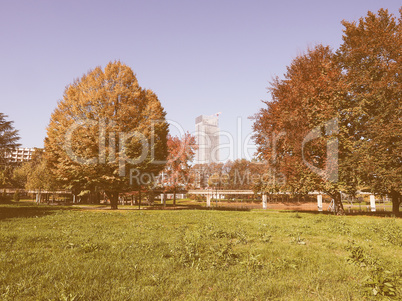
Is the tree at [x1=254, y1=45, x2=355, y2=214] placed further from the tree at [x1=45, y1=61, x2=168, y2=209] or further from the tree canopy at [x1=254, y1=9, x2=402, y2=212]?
the tree at [x1=45, y1=61, x2=168, y2=209]

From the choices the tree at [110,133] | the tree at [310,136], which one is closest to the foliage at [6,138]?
the tree at [110,133]

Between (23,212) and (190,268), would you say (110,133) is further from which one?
(190,268)

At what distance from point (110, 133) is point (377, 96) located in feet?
75.3

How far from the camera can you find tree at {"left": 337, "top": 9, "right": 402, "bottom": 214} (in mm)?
18797

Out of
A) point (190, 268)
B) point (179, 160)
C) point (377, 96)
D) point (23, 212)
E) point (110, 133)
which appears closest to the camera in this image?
point (190, 268)

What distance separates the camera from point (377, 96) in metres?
20.2

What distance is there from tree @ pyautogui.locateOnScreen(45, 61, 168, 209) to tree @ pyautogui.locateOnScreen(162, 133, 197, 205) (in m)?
7.81

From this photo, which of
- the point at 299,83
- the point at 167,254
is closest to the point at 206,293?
the point at 167,254

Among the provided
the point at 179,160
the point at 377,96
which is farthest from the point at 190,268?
the point at 179,160

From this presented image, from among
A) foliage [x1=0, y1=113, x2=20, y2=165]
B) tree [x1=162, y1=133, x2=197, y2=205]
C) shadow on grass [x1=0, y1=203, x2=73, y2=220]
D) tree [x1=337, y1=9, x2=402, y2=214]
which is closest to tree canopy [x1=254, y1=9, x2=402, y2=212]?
tree [x1=337, y1=9, x2=402, y2=214]

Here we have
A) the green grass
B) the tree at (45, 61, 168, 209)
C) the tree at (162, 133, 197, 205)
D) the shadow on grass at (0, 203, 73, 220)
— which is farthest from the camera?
the tree at (162, 133, 197, 205)

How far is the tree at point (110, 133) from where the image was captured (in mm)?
23391

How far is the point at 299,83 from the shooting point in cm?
2167

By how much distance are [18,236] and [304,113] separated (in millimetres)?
20324
